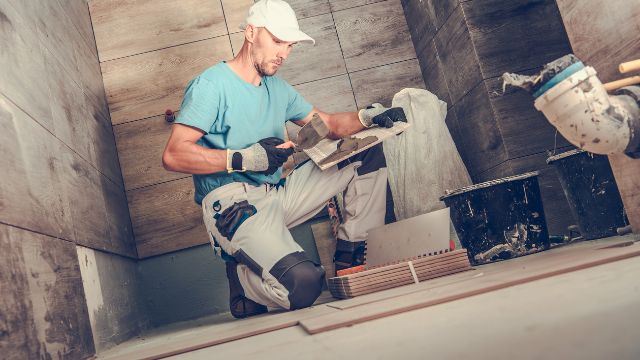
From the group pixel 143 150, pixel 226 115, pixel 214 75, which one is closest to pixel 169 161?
pixel 226 115

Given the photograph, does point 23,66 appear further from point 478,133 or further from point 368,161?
point 478,133

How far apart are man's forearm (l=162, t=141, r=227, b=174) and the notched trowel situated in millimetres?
353

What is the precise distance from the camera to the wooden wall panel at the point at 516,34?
115 inches

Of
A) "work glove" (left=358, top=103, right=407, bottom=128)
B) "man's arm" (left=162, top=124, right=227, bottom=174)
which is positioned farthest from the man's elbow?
"work glove" (left=358, top=103, right=407, bottom=128)

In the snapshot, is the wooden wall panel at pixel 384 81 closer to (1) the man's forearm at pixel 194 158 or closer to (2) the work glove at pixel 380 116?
(2) the work glove at pixel 380 116

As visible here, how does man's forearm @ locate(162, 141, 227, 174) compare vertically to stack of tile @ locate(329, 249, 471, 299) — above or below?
above

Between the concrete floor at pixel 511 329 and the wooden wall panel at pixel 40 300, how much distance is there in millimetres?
476

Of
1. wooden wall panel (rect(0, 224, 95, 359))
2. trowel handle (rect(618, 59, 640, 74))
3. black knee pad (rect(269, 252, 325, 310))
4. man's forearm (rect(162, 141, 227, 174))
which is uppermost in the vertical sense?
man's forearm (rect(162, 141, 227, 174))

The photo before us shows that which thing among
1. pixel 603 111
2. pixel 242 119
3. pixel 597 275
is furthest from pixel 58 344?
pixel 603 111

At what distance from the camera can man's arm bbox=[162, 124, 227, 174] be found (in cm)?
238

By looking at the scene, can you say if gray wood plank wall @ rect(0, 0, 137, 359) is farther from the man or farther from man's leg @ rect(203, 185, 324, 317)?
man's leg @ rect(203, 185, 324, 317)

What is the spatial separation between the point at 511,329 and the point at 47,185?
1.67 m

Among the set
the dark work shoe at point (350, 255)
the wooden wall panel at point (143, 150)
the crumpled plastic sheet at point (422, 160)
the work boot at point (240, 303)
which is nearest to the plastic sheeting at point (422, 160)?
the crumpled plastic sheet at point (422, 160)

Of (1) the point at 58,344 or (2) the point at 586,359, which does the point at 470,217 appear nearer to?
(1) the point at 58,344
